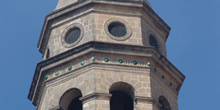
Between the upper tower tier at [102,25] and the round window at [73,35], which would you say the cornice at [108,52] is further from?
the round window at [73,35]

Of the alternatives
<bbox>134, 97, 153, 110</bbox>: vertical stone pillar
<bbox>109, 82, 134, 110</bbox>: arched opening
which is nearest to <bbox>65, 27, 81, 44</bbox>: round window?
<bbox>109, 82, 134, 110</bbox>: arched opening

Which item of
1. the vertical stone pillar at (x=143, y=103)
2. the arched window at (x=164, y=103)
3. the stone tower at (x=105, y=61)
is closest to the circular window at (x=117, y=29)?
the stone tower at (x=105, y=61)

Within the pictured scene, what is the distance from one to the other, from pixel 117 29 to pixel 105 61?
252 cm

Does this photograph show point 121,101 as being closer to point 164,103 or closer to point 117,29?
point 164,103

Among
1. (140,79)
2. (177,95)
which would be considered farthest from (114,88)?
(177,95)

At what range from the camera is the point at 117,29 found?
1651 inches

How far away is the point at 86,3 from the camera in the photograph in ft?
140

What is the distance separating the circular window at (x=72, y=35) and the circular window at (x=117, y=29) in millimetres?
1432

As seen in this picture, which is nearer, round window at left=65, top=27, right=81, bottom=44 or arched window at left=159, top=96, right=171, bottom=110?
arched window at left=159, top=96, right=171, bottom=110

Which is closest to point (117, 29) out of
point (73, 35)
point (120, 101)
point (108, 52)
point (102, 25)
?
point (102, 25)

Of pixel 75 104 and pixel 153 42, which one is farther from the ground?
pixel 153 42

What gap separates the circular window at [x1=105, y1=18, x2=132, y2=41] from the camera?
41.4m

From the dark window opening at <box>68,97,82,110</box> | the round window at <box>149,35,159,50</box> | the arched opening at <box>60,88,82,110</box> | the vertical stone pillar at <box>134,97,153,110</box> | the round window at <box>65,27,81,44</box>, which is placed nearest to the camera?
the vertical stone pillar at <box>134,97,153,110</box>

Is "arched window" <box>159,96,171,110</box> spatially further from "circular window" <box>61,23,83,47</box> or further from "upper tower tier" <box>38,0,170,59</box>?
"circular window" <box>61,23,83,47</box>
